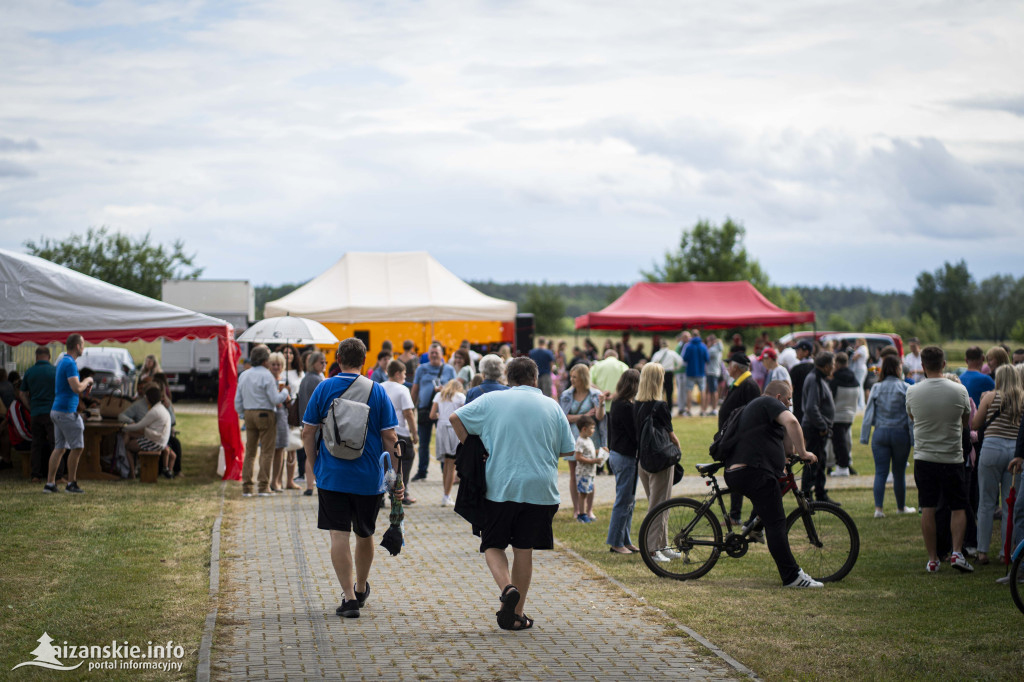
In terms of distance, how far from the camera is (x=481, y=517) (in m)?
6.30

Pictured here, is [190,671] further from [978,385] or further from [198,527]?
[978,385]

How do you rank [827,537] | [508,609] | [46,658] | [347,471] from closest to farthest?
[46,658], [508,609], [347,471], [827,537]

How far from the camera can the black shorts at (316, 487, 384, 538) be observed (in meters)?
6.48

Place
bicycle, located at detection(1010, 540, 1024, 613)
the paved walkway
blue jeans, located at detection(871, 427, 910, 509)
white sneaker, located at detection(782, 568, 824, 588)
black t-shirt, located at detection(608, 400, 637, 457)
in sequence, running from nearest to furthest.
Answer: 1. the paved walkway
2. bicycle, located at detection(1010, 540, 1024, 613)
3. white sneaker, located at detection(782, 568, 824, 588)
4. black t-shirt, located at detection(608, 400, 637, 457)
5. blue jeans, located at detection(871, 427, 910, 509)

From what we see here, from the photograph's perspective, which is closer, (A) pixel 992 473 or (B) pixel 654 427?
(A) pixel 992 473

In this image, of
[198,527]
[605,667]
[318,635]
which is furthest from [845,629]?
[198,527]

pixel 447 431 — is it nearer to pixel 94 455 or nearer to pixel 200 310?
pixel 94 455

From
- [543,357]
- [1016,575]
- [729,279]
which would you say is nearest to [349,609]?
[1016,575]

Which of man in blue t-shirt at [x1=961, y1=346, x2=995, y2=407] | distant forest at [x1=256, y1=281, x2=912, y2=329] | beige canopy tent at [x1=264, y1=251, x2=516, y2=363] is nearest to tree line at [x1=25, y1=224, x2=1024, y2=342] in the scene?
distant forest at [x1=256, y1=281, x2=912, y2=329]

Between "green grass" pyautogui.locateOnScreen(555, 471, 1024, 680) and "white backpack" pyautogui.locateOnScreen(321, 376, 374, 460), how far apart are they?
2.50 meters

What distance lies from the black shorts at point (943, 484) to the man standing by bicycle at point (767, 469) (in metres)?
1.34

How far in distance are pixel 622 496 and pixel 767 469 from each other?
171 centimetres

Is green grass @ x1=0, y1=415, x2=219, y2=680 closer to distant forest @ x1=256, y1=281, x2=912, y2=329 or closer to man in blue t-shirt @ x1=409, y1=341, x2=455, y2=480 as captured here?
man in blue t-shirt @ x1=409, y1=341, x2=455, y2=480

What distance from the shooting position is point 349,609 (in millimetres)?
6551
